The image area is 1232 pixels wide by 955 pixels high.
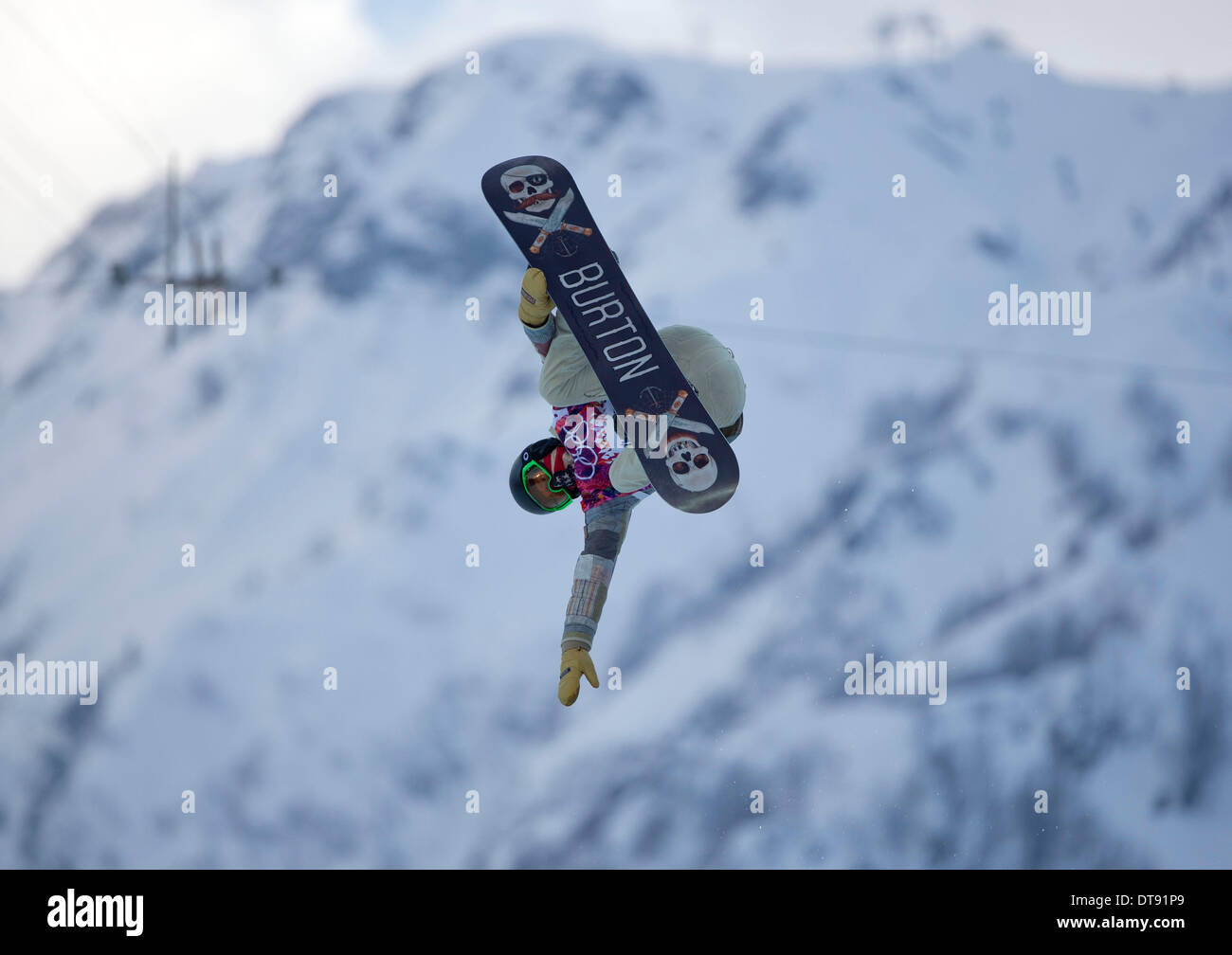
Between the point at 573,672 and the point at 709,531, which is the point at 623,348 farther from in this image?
the point at 709,531

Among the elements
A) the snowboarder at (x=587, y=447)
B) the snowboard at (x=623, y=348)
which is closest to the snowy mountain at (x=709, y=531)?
the snowboarder at (x=587, y=447)

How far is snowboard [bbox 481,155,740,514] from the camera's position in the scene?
5590 millimetres

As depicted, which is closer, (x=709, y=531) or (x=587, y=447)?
(x=587, y=447)

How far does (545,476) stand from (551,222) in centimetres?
121

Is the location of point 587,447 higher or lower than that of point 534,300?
lower

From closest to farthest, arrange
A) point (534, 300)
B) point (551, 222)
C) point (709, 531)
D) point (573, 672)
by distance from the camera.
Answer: point (573, 672) → point (534, 300) → point (551, 222) → point (709, 531)

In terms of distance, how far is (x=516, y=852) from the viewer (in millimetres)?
55031

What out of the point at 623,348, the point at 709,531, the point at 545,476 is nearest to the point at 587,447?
the point at 545,476

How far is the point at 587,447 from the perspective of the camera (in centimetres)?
602

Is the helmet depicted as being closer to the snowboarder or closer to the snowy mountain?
the snowboarder

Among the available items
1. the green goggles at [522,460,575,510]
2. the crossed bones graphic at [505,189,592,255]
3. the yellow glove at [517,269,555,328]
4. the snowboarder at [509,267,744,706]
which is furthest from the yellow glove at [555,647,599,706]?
the crossed bones graphic at [505,189,592,255]

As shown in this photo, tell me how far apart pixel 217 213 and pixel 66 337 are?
13021 mm

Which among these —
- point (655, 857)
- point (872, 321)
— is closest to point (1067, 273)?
point (872, 321)
